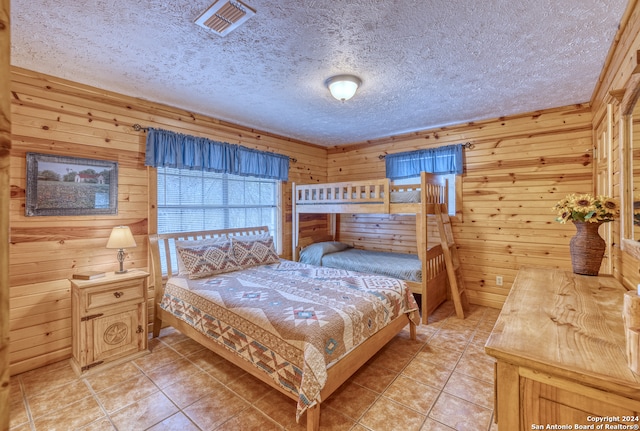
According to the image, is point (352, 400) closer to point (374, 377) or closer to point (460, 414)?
point (374, 377)

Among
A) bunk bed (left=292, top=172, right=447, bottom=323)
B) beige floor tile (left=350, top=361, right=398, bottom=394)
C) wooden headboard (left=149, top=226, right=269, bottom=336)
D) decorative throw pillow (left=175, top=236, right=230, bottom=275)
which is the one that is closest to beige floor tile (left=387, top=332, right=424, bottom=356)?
beige floor tile (left=350, top=361, right=398, bottom=394)

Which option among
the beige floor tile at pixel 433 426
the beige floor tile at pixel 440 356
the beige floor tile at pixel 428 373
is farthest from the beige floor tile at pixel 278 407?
the beige floor tile at pixel 440 356

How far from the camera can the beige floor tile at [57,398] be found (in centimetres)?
194

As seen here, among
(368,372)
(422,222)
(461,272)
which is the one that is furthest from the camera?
(461,272)

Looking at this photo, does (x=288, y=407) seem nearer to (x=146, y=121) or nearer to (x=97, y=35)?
(x=97, y=35)

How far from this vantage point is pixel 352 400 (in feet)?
6.65

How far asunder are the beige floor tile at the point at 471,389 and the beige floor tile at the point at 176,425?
1771mm

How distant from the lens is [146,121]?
3090mm

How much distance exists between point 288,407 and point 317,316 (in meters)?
0.65

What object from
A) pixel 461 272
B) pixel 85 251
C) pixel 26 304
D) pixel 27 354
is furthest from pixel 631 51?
pixel 27 354

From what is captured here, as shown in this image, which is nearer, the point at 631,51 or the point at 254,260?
the point at 631,51

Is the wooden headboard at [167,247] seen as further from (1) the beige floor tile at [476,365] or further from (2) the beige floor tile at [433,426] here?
(1) the beige floor tile at [476,365]

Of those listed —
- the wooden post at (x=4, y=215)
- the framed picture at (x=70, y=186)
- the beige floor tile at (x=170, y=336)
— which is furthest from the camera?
the beige floor tile at (x=170, y=336)

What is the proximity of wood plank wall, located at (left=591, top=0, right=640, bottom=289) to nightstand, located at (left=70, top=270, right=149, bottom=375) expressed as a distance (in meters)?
3.47
